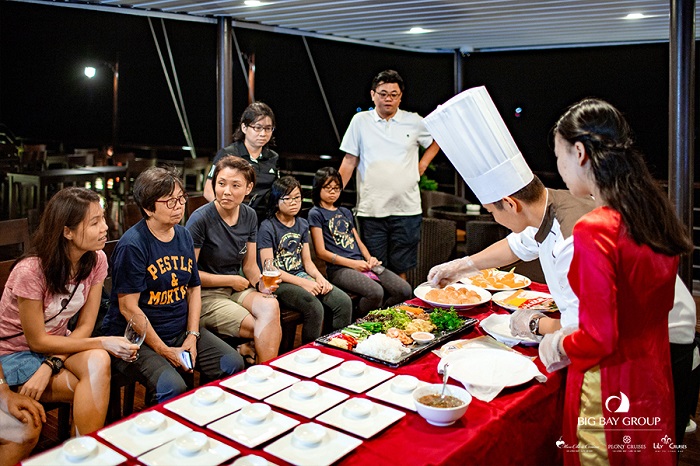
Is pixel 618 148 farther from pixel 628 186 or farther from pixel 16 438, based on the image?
pixel 16 438

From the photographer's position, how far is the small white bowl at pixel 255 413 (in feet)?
5.34

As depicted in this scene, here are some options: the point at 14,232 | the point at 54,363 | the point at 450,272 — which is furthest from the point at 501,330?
the point at 14,232

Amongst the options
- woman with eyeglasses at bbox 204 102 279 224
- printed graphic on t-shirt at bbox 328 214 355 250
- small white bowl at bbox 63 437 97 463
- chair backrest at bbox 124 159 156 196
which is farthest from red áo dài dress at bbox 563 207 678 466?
chair backrest at bbox 124 159 156 196

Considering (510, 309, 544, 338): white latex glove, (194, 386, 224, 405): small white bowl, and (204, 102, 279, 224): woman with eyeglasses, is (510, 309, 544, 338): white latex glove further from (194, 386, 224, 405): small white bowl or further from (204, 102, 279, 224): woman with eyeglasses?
Result: (204, 102, 279, 224): woman with eyeglasses

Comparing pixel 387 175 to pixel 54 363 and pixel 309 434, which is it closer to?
pixel 54 363

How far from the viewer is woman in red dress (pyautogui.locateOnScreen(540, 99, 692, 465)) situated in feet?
5.31

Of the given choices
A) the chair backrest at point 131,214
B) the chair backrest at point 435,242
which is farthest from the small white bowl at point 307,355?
the chair backrest at point 435,242

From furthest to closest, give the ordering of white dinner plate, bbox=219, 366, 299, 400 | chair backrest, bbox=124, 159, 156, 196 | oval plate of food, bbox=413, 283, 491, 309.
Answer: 1. chair backrest, bbox=124, 159, 156, 196
2. oval plate of food, bbox=413, 283, 491, 309
3. white dinner plate, bbox=219, 366, 299, 400

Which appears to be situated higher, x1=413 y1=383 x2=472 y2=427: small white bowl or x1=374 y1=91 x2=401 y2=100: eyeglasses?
x1=374 y1=91 x2=401 y2=100: eyeglasses

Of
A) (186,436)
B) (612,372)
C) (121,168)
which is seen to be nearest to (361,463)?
(186,436)

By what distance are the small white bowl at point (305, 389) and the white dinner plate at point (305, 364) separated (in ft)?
0.42

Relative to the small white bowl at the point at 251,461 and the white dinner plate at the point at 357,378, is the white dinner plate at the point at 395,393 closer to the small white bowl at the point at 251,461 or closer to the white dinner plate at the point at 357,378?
the white dinner plate at the point at 357,378

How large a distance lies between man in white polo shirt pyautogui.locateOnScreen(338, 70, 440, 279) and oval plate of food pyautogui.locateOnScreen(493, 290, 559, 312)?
1413 millimetres

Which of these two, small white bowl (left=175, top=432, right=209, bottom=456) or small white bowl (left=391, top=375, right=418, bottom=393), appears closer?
small white bowl (left=175, top=432, right=209, bottom=456)
